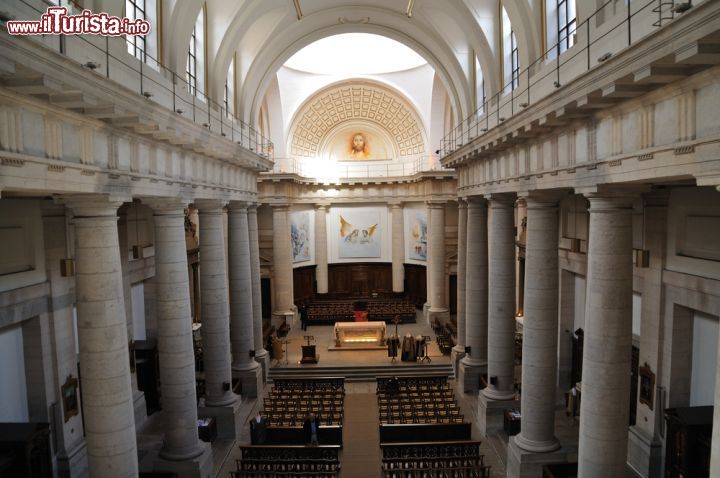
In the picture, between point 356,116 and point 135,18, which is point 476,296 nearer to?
point 135,18

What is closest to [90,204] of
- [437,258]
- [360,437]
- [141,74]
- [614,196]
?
[141,74]

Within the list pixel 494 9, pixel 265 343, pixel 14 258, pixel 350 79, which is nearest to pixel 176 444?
pixel 14 258

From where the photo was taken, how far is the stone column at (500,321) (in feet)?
50.1

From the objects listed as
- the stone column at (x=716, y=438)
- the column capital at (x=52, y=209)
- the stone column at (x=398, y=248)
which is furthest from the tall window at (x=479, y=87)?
the stone column at (x=398, y=248)

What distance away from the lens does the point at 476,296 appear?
59.6 ft

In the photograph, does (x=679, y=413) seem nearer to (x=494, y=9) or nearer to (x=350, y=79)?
(x=494, y=9)

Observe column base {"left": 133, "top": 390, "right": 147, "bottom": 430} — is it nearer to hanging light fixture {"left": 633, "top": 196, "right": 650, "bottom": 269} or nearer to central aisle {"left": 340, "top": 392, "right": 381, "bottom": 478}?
central aisle {"left": 340, "top": 392, "right": 381, "bottom": 478}

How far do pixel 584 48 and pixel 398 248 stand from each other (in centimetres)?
2357

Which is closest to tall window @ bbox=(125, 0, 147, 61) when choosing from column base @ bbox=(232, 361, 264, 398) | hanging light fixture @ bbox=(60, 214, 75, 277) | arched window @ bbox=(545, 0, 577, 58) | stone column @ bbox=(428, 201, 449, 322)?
hanging light fixture @ bbox=(60, 214, 75, 277)

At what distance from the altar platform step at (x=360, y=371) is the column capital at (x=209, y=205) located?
29.0ft

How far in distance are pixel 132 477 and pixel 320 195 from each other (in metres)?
23.3

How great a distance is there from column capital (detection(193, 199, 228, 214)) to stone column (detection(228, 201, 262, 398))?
2.83 metres

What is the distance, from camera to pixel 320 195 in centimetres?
3138

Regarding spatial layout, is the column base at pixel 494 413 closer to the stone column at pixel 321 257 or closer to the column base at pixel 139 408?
the column base at pixel 139 408
